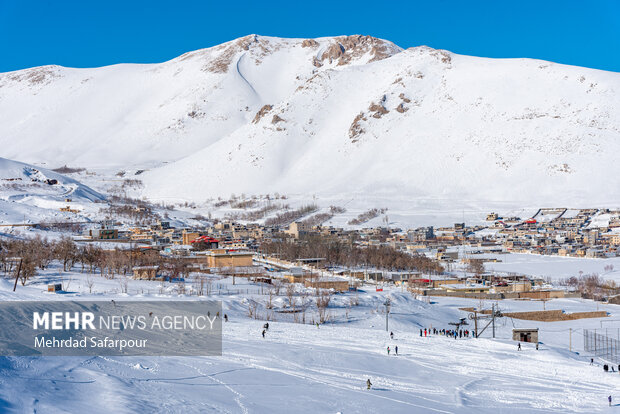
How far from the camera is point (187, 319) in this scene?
21.3 m

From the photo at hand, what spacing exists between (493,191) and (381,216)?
65.4 ft

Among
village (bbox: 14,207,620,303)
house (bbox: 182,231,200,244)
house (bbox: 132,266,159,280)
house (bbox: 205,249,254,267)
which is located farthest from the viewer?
house (bbox: 182,231,200,244)

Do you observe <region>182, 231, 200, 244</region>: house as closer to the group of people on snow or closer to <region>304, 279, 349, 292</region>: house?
<region>304, 279, 349, 292</region>: house

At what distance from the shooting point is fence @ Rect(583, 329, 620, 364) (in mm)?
21659

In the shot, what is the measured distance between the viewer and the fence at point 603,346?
2166 cm

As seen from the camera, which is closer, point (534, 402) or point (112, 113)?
point (534, 402)

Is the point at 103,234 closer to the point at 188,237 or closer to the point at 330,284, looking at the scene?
the point at 188,237

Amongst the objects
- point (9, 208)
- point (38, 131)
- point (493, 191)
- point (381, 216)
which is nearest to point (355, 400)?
point (9, 208)

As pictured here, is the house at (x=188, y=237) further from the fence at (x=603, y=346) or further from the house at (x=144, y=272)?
the fence at (x=603, y=346)

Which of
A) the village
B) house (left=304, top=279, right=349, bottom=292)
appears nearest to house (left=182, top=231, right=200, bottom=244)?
the village

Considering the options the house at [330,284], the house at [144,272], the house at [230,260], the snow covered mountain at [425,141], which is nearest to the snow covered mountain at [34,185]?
the snow covered mountain at [425,141]

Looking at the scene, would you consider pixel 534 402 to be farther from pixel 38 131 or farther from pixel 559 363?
pixel 38 131

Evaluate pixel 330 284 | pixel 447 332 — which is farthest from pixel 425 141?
pixel 447 332

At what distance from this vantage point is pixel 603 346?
23219mm
